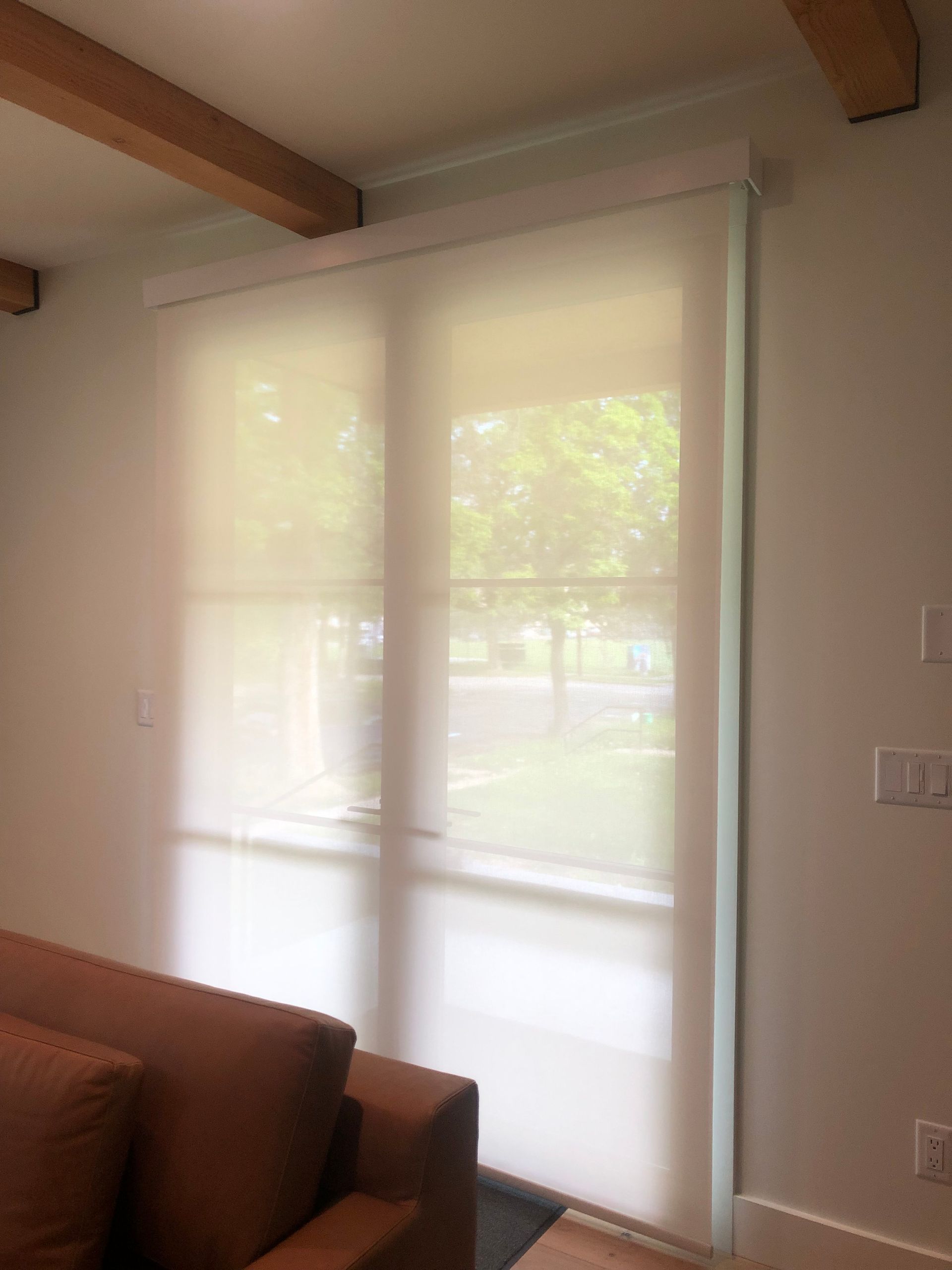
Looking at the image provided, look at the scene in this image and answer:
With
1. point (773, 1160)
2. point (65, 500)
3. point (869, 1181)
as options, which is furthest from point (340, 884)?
point (65, 500)

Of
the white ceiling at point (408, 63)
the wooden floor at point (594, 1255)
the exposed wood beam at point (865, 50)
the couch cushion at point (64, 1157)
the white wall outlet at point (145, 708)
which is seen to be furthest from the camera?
the white wall outlet at point (145, 708)

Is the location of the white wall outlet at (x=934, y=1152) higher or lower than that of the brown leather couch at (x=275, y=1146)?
lower

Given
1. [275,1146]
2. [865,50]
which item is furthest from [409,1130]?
[865,50]

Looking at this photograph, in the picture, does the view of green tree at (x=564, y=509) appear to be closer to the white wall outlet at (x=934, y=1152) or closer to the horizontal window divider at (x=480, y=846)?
the horizontal window divider at (x=480, y=846)

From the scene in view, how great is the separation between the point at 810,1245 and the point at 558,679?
4.40 feet

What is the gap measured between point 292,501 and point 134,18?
45.9 inches

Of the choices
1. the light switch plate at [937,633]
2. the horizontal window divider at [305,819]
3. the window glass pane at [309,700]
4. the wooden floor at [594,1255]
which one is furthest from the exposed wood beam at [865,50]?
the wooden floor at [594,1255]

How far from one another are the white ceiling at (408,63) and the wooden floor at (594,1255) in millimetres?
2636

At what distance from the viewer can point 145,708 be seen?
3.24 meters

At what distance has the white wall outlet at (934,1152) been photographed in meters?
2.00

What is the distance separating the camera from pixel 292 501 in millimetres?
2748

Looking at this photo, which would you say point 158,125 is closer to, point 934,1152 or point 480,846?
point 480,846

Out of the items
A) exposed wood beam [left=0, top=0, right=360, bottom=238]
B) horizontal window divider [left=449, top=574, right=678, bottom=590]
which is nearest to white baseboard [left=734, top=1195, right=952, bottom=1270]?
horizontal window divider [left=449, top=574, right=678, bottom=590]

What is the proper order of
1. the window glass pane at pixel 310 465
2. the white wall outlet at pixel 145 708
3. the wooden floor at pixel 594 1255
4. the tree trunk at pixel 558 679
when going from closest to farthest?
the wooden floor at pixel 594 1255
the tree trunk at pixel 558 679
the window glass pane at pixel 310 465
the white wall outlet at pixel 145 708
